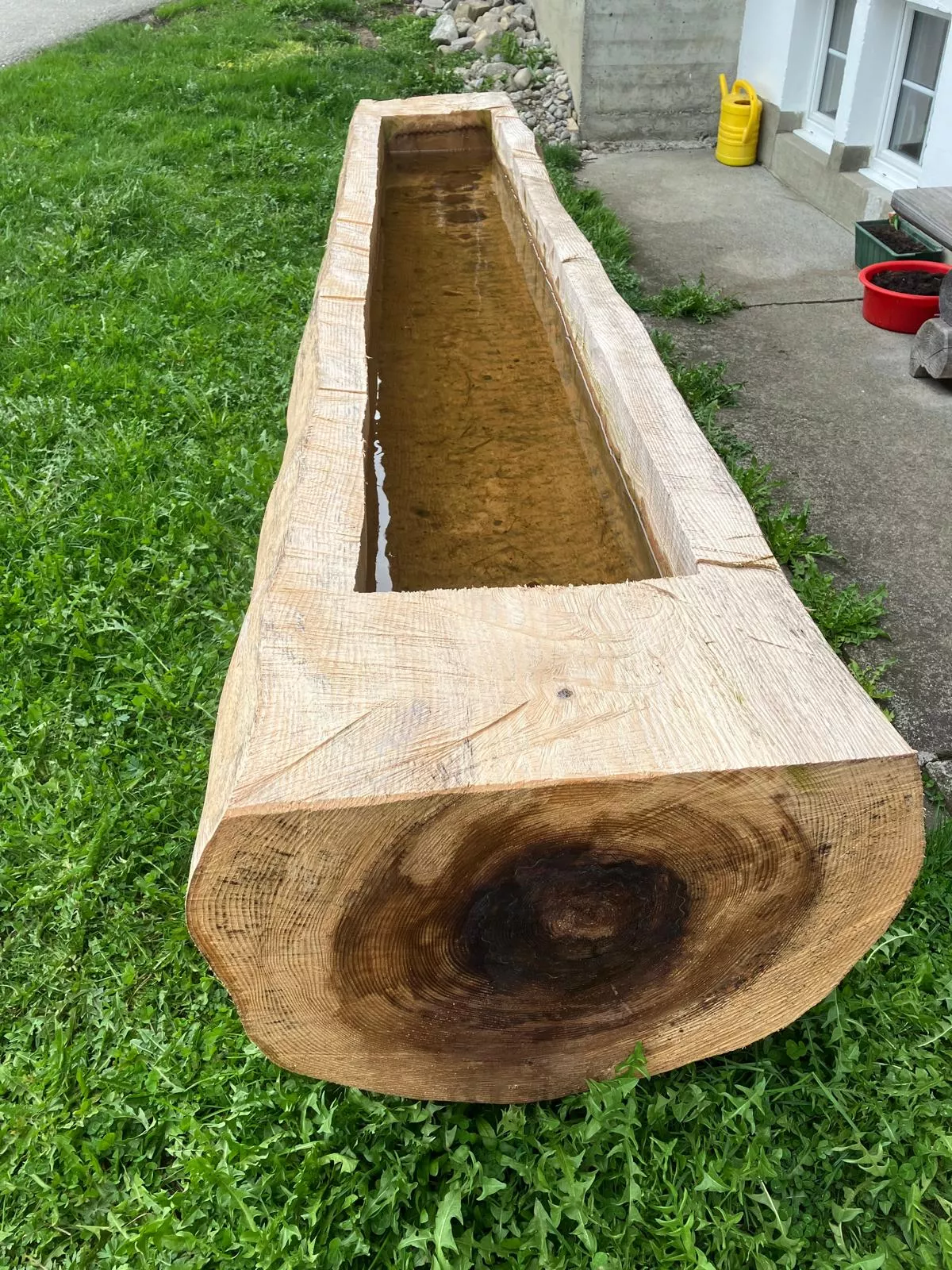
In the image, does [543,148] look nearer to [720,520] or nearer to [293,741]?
[720,520]

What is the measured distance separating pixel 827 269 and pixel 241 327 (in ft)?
8.97

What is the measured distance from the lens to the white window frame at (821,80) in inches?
215

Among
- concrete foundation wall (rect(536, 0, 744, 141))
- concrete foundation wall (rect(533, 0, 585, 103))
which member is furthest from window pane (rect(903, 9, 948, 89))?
concrete foundation wall (rect(533, 0, 585, 103))

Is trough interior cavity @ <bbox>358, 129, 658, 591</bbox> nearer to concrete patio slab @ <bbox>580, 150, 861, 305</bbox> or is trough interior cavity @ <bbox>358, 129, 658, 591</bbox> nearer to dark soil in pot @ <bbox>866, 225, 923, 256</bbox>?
Answer: concrete patio slab @ <bbox>580, 150, 861, 305</bbox>

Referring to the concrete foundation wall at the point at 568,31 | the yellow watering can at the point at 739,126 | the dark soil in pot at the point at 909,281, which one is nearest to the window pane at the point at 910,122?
the dark soil in pot at the point at 909,281

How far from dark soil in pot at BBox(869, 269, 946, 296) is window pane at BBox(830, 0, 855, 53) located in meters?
2.00

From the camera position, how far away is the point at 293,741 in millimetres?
1338

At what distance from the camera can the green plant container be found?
162 inches

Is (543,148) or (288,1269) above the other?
(543,148)

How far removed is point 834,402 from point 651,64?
3940 millimetres

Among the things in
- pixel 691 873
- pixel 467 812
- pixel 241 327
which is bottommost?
pixel 241 327

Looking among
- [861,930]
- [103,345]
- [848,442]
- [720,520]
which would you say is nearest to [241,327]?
[103,345]

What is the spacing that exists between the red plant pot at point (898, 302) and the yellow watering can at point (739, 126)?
2.37 m

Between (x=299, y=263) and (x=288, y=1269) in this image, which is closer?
(x=288, y=1269)
